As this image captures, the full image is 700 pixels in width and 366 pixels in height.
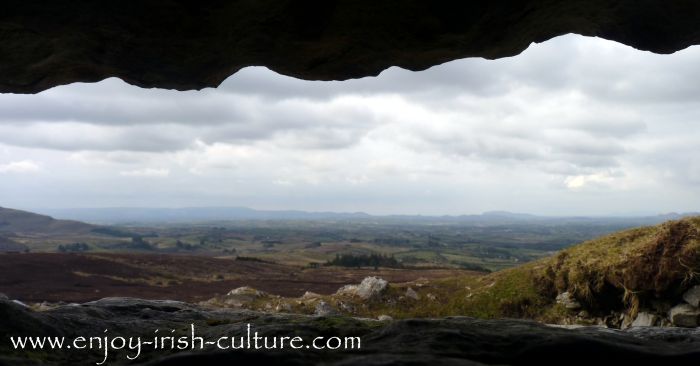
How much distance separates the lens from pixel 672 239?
19797 millimetres

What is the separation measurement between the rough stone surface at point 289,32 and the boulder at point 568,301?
47.3 ft

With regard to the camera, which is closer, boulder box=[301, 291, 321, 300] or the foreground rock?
the foreground rock

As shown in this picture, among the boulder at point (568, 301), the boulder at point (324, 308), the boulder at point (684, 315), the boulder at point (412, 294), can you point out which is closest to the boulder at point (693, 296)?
the boulder at point (684, 315)

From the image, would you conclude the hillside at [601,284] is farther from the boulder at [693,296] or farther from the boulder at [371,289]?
the boulder at [371,289]

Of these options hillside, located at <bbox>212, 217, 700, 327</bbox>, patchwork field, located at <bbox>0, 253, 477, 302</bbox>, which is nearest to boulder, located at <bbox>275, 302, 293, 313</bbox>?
hillside, located at <bbox>212, 217, 700, 327</bbox>

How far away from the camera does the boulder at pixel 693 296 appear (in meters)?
17.6

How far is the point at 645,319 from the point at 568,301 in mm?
4180

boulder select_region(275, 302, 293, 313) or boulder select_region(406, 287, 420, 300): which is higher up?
boulder select_region(406, 287, 420, 300)

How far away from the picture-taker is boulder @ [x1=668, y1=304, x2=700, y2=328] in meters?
17.2

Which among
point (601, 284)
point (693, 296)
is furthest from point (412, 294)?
point (693, 296)

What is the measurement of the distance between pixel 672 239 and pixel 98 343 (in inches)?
845

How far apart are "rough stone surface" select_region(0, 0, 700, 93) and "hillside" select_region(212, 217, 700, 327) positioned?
37.5 ft

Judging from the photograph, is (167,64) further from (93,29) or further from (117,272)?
(117,272)

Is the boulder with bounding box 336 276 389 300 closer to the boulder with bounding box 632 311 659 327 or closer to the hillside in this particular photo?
the hillside
